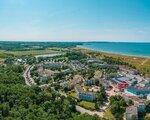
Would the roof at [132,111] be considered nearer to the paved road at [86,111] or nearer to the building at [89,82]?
the paved road at [86,111]

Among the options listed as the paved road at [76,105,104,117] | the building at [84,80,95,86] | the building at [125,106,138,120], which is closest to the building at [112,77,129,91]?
the building at [84,80,95,86]

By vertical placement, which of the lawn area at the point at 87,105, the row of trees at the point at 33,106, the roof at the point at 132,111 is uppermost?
the row of trees at the point at 33,106

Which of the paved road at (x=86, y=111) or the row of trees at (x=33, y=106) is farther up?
the row of trees at (x=33, y=106)

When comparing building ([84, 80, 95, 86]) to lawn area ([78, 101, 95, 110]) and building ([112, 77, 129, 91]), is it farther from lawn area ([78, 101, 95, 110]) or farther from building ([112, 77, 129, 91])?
lawn area ([78, 101, 95, 110])

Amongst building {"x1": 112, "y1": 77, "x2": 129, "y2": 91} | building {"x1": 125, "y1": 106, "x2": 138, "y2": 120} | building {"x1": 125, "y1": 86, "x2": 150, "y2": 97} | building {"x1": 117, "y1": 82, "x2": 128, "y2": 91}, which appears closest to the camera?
building {"x1": 125, "y1": 106, "x2": 138, "y2": 120}

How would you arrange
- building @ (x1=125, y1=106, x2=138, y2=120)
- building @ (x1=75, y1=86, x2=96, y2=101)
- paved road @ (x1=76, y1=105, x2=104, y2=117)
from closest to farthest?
building @ (x1=125, y1=106, x2=138, y2=120)
paved road @ (x1=76, y1=105, x2=104, y2=117)
building @ (x1=75, y1=86, x2=96, y2=101)

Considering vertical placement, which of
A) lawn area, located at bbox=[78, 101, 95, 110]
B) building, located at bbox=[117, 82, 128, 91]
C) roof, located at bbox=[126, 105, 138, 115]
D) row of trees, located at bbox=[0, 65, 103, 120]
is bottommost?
lawn area, located at bbox=[78, 101, 95, 110]

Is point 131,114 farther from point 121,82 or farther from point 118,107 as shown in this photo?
point 121,82

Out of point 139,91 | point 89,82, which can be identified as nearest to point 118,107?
point 139,91

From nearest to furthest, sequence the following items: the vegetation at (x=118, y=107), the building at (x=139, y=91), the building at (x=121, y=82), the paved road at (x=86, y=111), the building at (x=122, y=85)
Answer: the vegetation at (x=118, y=107) < the paved road at (x=86, y=111) < the building at (x=139, y=91) < the building at (x=122, y=85) < the building at (x=121, y=82)

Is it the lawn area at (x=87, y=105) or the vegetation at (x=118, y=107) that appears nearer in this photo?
the vegetation at (x=118, y=107)

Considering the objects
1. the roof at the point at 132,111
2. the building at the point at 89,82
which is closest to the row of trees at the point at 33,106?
the roof at the point at 132,111
